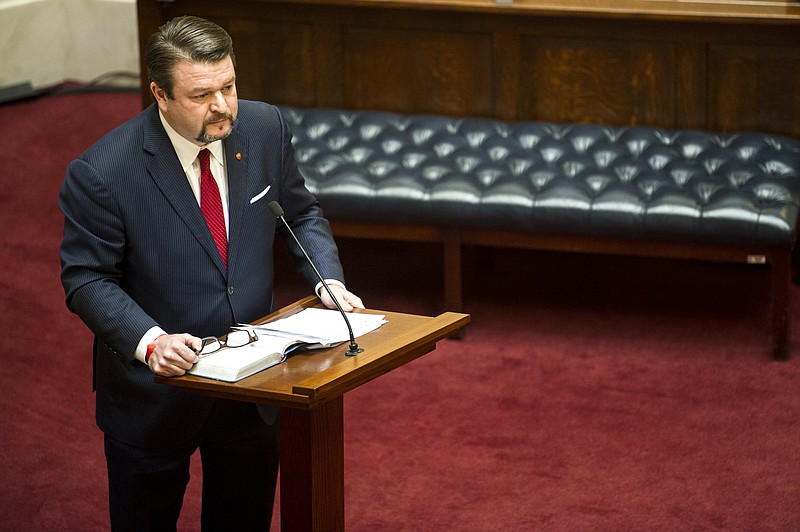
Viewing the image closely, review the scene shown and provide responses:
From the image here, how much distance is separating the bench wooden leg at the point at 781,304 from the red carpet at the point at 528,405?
0.07 meters

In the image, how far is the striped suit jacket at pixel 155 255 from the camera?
2.40 meters

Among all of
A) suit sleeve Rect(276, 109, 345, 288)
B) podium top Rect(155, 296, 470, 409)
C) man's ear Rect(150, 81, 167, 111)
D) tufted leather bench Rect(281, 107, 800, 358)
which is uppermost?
man's ear Rect(150, 81, 167, 111)

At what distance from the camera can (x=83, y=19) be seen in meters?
7.75

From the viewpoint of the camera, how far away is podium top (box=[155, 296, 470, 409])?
212 centimetres

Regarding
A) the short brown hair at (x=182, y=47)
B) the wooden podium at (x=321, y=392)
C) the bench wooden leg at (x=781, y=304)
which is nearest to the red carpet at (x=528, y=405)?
the bench wooden leg at (x=781, y=304)

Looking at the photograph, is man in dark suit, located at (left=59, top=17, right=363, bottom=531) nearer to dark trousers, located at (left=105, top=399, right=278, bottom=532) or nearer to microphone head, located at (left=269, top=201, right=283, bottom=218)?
dark trousers, located at (left=105, top=399, right=278, bottom=532)

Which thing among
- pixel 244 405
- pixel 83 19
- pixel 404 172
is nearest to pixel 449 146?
pixel 404 172

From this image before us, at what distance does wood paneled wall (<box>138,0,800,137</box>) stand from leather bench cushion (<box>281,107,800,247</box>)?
0.16 m

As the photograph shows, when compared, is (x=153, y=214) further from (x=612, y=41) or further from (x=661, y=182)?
(x=612, y=41)

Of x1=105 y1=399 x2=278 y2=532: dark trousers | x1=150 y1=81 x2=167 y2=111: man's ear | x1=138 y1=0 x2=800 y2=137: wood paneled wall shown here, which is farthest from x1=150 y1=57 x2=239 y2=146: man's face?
x1=138 y1=0 x2=800 y2=137: wood paneled wall

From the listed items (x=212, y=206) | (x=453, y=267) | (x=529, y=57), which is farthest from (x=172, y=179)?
(x=529, y=57)

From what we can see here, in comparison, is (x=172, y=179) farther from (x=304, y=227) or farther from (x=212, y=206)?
(x=304, y=227)

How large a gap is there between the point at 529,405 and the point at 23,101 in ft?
13.8

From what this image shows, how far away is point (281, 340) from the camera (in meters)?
2.35
